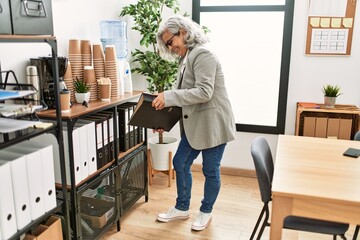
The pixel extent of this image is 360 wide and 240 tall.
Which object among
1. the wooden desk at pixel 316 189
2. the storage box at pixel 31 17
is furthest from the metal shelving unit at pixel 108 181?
the wooden desk at pixel 316 189

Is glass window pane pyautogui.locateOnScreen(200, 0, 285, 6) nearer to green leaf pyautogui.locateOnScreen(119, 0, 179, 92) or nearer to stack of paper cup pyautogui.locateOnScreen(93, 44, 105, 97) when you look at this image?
green leaf pyautogui.locateOnScreen(119, 0, 179, 92)

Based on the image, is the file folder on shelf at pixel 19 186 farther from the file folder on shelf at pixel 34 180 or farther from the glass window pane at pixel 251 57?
the glass window pane at pixel 251 57

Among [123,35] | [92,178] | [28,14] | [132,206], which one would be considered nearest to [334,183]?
[92,178]

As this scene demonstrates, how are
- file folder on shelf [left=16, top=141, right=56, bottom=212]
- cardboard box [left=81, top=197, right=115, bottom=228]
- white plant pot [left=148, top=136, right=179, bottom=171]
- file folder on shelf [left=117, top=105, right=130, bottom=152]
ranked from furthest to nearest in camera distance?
white plant pot [left=148, top=136, right=179, bottom=171], file folder on shelf [left=117, top=105, right=130, bottom=152], cardboard box [left=81, top=197, right=115, bottom=228], file folder on shelf [left=16, top=141, right=56, bottom=212]

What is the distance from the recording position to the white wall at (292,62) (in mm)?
2493

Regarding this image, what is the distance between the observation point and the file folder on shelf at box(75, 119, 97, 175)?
2.13 meters

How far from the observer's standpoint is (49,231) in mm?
1833

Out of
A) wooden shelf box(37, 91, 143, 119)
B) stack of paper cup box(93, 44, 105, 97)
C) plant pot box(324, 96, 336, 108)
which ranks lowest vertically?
plant pot box(324, 96, 336, 108)

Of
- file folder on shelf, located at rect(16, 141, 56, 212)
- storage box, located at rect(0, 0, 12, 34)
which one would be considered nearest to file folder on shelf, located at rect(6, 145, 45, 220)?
file folder on shelf, located at rect(16, 141, 56, 212)

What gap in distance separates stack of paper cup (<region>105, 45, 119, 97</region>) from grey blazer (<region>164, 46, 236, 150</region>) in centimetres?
46

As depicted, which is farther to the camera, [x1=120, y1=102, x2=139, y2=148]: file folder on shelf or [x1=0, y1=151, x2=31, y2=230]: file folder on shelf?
[x1=120, y1=102, x2=139, y2=148]: file folder on shelf

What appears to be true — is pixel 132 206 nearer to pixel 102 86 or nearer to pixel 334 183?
pixel 102 86

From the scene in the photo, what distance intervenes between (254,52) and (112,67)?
1.56 metres

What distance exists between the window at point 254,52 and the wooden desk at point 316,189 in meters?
1.56
